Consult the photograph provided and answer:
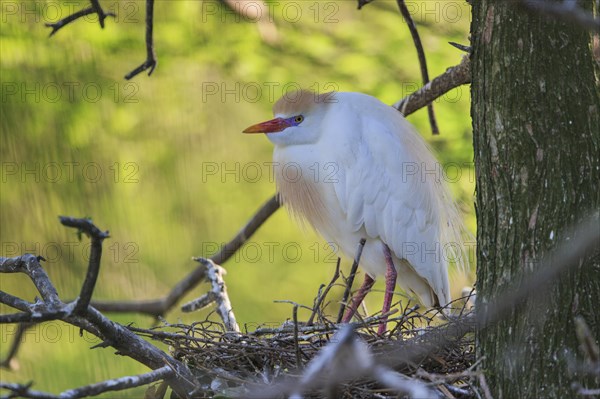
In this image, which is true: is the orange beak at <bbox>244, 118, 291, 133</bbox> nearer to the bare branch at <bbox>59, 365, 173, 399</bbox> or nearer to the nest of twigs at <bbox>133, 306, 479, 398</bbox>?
the nest of twigs at <bbox>133, 306, 479, 398</bbox>

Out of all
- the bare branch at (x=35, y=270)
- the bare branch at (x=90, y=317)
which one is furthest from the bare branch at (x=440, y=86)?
the bare branch at (x=35, y=270)

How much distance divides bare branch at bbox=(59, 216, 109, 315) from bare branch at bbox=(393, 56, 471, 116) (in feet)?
4.84

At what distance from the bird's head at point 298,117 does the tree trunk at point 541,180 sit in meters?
1.41

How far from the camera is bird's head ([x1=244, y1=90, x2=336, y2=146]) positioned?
10.3 feet

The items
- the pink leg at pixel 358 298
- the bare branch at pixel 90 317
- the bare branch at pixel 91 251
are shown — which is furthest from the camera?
the pink leg at pixel 358 298

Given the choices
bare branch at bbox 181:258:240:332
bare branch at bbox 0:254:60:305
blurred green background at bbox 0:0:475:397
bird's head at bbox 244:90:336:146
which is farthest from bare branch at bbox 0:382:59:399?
blurred green background at bbox 0:0:475:397

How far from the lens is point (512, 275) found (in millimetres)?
1752

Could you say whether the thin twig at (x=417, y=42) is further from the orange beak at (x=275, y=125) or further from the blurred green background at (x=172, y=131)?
the blurred green background at (x=172, y=131)

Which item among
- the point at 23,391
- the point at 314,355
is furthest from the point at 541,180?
the point at 23,391

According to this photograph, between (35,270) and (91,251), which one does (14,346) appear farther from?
(91,251)

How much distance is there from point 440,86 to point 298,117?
0.60m

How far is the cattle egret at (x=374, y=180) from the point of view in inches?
121

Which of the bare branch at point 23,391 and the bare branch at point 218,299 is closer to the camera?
the bare branch at point 23,391

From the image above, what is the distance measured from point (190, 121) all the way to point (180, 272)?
0.81 metres
